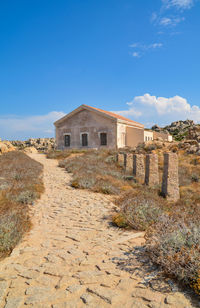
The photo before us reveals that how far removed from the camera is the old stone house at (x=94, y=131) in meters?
24.5

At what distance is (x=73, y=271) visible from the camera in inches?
121

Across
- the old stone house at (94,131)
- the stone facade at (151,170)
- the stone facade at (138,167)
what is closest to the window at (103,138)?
the old stone house at (94,131)

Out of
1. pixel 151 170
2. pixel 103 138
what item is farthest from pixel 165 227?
pixel 103 138

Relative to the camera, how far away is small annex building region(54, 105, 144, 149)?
80.5 feet

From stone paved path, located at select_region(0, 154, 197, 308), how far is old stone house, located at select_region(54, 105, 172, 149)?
19631mm

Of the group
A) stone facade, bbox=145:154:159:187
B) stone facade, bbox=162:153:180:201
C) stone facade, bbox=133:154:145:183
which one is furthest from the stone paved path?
stone facade, bbox=133:154:145:183

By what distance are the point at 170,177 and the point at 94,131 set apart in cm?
1758

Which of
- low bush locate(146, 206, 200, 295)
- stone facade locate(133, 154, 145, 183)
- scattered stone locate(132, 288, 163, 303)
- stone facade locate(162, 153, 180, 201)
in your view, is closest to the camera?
scattered stone locate(132, 288, 163, 303)

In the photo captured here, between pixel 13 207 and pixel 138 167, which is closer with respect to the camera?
pixel 13 207

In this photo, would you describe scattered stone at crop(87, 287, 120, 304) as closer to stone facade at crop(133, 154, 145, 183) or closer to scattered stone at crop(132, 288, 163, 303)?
scattered stone at crop(132, 288, 163, 303)

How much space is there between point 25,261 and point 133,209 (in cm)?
276

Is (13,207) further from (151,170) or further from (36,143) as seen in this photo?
(36,143)

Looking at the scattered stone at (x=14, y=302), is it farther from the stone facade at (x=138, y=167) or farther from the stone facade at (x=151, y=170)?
the stone facade at (x=138, y=167)

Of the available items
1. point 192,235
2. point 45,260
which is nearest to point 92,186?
point 45,260
